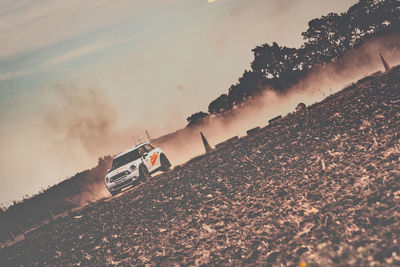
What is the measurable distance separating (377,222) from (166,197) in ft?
24.2

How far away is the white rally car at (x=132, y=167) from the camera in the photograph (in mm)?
14211

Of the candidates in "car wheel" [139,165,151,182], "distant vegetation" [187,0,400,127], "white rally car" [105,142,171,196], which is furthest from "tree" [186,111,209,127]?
"car wheel" [139,165,151,182]

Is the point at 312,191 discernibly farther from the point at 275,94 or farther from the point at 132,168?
the point at 275,94

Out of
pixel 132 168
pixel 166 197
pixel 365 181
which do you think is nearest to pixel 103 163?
pixel 132 168

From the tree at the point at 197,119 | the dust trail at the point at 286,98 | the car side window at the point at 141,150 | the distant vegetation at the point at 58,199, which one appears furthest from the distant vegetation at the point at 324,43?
the car side window at the point at 141,150

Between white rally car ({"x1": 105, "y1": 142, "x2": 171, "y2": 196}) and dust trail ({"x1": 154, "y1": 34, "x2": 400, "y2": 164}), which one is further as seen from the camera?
dust trail ({"x1": 154, "y1": 34, "x2": 400, "y2": 164})

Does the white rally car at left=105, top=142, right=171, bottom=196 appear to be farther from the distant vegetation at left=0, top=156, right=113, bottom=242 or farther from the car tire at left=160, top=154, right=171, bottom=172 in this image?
the distant vegetation at left=0, top=156, right=113, bottom=242

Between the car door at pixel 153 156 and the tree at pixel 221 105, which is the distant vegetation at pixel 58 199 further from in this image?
the tree at pixel 221 105

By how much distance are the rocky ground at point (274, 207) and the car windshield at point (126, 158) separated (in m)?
1.34

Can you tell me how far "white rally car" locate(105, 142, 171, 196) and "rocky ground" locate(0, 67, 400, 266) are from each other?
60cm

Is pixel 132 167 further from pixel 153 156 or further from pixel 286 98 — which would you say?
pixel 286 98

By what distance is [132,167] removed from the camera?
46.9 feet

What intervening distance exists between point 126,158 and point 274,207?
29.3 ft

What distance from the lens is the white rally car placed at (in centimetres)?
1421
